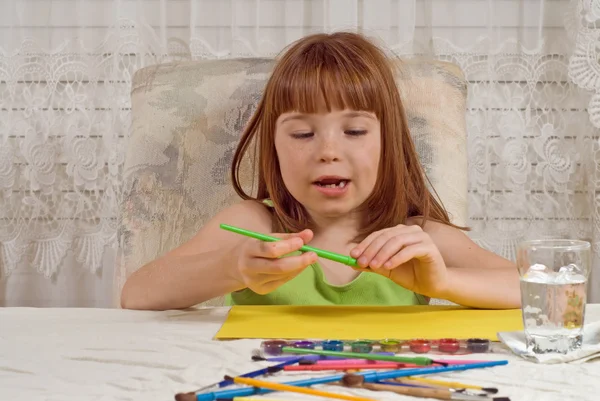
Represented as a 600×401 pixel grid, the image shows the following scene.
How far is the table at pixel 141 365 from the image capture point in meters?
0.72

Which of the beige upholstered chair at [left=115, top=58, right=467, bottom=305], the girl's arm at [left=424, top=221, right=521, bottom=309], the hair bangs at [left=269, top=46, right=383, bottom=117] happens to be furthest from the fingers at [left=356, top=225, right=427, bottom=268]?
the beige upholstered chair at [left=115, top=58, right=467, bottom=305]

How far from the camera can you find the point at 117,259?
1.65 m

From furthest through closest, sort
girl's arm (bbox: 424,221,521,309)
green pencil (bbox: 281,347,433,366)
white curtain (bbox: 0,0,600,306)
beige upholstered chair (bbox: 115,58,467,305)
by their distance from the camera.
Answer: white curtain (bbox: 0,0,600,306)
beige upholstered chair (bbox: 115,58,467,305)
girl's arm (bbox: 424,221,521,309)
green pencil (bbox: 281,347,433,366)

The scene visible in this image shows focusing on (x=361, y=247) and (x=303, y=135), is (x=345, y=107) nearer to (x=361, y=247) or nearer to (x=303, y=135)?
(x=303, y=135)

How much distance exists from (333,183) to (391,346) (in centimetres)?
52

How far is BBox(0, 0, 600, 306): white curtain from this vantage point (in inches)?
92.0

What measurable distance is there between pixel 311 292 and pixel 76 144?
48.6 inches

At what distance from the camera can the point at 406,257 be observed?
3.31 ft

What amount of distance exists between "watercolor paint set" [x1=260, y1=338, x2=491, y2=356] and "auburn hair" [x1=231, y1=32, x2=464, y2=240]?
21.7 inches

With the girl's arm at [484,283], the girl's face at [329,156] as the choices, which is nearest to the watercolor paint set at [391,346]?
the girl's arm at [484,283]

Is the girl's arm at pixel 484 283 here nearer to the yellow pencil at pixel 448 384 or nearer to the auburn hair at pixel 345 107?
the auburn hair at pixel 345 107

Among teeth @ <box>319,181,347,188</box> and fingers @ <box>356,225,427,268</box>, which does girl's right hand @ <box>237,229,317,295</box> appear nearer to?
fingers @ <box>356,225,427,268</box>

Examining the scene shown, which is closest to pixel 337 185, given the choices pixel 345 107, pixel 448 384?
pixel 345 107

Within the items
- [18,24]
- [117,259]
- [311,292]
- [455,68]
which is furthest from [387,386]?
[18,24]
